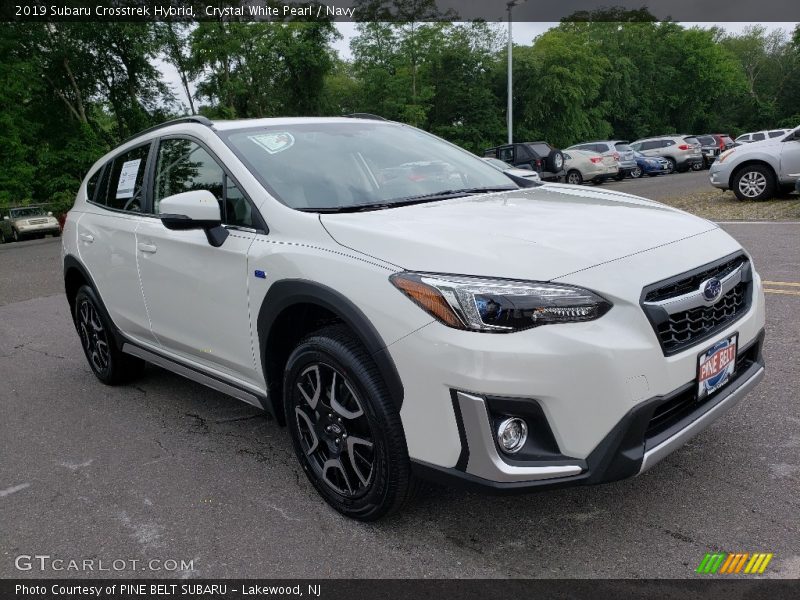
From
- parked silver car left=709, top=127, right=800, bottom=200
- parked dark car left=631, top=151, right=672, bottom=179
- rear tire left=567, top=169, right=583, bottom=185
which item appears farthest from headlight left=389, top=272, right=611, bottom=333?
parked dark car left=631, top=151, right=672, bottom=179

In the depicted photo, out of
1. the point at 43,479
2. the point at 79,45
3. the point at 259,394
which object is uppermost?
the point at 79,45

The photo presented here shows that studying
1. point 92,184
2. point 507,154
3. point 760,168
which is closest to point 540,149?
point 507,154

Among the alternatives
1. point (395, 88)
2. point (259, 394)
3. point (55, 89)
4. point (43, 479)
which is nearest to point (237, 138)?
point (259, 394)

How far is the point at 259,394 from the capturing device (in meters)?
3.24

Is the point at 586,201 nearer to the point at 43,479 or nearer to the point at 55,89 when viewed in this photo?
the point at 43,479

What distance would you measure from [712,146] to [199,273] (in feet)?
112

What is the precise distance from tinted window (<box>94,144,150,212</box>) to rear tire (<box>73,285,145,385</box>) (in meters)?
0.66

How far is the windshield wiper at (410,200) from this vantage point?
3055mm

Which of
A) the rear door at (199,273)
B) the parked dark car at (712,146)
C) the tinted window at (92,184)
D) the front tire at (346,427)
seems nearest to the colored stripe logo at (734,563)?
the front tire at (346,427)

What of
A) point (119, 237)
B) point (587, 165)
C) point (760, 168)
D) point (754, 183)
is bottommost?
point (587, 165)

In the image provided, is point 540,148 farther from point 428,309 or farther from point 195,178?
point 428,309

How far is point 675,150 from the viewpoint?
30484mm

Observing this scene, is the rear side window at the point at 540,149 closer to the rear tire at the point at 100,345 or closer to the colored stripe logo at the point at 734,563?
the rear tire at the point at 100,345

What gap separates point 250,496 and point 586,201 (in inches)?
83.1
